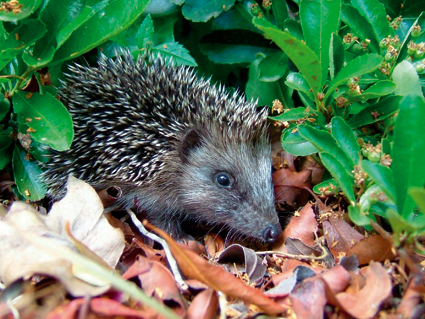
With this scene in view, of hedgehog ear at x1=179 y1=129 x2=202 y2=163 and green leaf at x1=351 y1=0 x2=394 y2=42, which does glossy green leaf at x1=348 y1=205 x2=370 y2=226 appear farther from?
hedgehog ear at x1=179 y1=129 x2=202 y2=163

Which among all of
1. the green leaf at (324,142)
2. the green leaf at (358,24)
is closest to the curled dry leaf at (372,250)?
the green leaf at (324,142)

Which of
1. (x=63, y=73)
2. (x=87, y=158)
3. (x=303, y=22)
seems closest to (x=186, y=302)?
(x=87, y=158)

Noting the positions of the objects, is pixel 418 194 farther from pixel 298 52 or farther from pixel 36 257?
pixel 36 257

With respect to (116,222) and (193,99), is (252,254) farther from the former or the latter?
(193,99)

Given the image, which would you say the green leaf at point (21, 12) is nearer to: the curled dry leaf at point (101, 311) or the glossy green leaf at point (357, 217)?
the curled dry leaf at point (101, 311)

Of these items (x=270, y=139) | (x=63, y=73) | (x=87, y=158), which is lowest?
(x=270, y=139)

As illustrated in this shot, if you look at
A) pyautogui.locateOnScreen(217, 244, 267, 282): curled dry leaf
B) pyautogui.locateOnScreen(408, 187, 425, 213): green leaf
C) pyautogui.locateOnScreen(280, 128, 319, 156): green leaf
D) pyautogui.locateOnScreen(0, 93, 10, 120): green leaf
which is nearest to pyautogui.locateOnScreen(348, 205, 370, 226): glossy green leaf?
pyautogui.locateOnScreen(408, 187, 425, 213): green leaf
